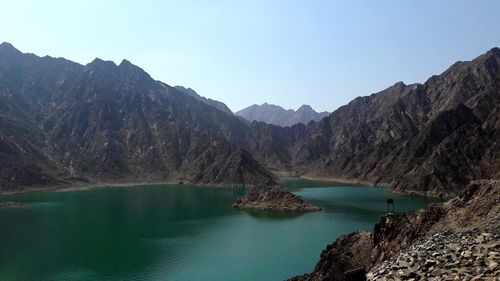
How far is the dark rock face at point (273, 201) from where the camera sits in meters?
164

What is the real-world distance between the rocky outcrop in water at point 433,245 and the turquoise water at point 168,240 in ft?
62.8

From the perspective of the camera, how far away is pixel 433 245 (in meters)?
26.9

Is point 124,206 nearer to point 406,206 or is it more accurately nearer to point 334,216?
point 334,216

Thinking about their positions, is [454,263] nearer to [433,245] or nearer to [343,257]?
[433,245]

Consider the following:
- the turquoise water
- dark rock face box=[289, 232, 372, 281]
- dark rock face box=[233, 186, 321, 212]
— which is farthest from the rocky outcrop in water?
dark rock face box=[233, 186, 321, 212]

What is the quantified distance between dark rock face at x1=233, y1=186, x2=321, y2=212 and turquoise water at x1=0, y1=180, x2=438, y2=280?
245 inches

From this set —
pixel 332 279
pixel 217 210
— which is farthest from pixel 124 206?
pixel 332 279

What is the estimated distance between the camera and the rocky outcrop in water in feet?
68.9

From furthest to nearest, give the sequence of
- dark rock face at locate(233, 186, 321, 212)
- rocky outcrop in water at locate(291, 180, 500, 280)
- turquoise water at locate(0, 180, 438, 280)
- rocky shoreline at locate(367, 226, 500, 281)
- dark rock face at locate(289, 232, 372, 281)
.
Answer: dark rock face at locate(233, 186, 321, 212) → turquoise water at locate(0, 180, 438, 280) → dark rock face at locate(289, 232, 372, 281) → rocky outcrop in water at locate(291, 180, 500, 280) → rocky shoreline at locate(367, 226, 500, 281)

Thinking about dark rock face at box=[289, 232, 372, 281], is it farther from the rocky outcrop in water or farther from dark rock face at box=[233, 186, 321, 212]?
dark rock face at box=[233, 186, 321, 212]

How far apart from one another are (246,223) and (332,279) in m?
83.3

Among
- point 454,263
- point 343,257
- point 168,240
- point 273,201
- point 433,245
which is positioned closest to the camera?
point 454,263

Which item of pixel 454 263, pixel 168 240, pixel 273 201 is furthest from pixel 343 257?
pixel 273 201

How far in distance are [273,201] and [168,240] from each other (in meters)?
67.0
